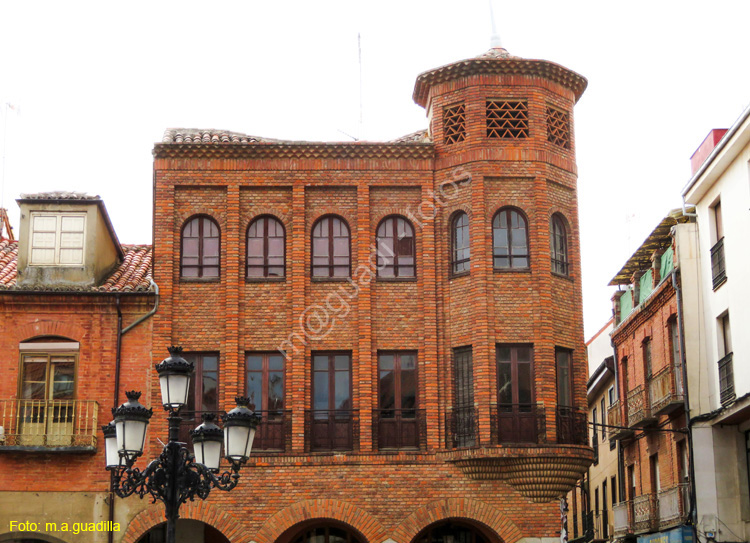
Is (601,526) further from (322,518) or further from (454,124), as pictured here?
(454,124)

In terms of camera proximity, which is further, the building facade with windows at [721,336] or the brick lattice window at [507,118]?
the brick lattice window at [507,118]

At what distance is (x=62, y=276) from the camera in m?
28.5

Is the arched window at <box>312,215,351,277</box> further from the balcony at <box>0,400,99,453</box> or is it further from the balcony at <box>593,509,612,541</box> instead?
the balcony at <box>593,509,612,541</box>

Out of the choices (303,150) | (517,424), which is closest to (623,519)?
(517,424)

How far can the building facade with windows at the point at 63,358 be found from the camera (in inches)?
1045

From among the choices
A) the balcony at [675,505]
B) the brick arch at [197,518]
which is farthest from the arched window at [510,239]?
the brick arch at [197,518]

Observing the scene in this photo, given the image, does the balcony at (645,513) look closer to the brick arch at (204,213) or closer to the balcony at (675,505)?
the balcony at (675,505)

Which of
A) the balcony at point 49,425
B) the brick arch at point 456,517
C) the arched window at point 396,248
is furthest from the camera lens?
the arched window at point 396,248

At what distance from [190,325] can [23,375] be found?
163 inches

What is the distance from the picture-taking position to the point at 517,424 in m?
26.7

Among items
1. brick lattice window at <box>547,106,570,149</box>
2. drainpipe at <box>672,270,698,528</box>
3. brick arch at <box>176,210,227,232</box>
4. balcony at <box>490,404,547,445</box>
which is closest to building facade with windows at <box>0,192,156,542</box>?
brick arch at <box>176,210,227,232</box>

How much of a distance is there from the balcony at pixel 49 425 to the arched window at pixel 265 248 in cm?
511

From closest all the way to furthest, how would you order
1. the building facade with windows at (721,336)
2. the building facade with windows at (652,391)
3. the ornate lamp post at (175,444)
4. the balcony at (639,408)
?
1. the ornate lamp post at (175,444)
2. the building facade with windows at (721,336)
3. the building facade with windows at (652,391)
4. the balcony at (639,408)

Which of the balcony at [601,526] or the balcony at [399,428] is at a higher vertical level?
the balcony at [399,428]
